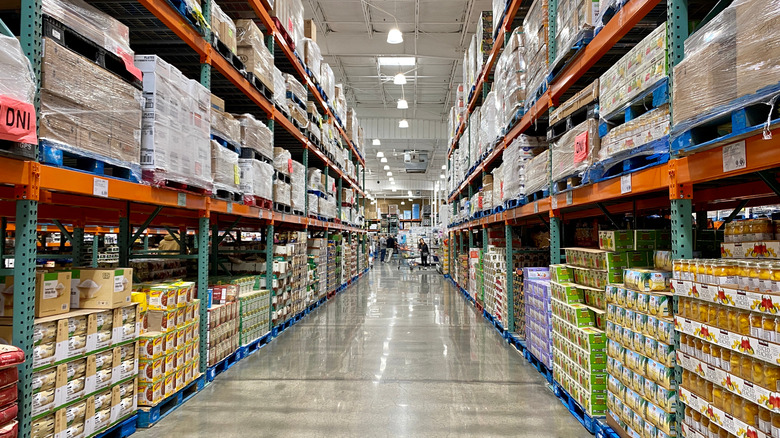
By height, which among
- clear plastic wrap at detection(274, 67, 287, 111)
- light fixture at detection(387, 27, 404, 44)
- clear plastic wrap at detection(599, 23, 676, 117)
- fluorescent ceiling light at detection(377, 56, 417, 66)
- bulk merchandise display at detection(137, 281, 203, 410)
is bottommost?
bulk merchandise display at detection(137, 281, 203, 410)

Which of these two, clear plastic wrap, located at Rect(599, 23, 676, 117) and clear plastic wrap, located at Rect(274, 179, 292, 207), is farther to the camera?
clear plastic wrap, located at Rect(274, 179, 292, 207)

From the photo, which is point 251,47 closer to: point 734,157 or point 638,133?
point 638,133

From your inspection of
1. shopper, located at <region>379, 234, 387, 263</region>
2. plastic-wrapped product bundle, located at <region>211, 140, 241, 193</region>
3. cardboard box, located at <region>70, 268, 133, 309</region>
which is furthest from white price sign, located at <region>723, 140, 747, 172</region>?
shopper, located at <region>379, 234, 387, 263</region>

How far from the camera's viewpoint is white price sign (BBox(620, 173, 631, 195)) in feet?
8.94

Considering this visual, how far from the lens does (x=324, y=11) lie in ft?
36.6

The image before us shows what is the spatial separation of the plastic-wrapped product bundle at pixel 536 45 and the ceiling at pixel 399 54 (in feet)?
20.9

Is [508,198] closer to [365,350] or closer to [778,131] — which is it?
[365,350]

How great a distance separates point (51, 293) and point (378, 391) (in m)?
2.75

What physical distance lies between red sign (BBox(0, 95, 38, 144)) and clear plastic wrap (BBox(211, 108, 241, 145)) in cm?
216

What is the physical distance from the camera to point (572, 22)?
3.67 metres

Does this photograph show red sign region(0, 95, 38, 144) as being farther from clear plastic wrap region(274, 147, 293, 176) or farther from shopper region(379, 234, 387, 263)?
shopper region(379, 234, 387, 263)

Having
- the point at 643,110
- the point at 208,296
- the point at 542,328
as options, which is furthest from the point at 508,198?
the point at 208,296

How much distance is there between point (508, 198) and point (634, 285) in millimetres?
2886

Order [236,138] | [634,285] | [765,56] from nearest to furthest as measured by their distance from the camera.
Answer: [765,56], [634,285], [236,138]
